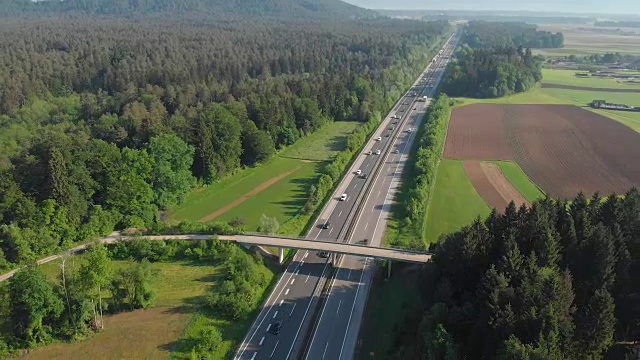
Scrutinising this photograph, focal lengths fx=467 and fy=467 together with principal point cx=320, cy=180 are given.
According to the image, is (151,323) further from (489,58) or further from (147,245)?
(489,58)

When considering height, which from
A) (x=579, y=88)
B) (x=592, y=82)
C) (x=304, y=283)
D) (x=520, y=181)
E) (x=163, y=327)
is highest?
(x=592, y=82)

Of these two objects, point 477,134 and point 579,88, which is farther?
point 579,88

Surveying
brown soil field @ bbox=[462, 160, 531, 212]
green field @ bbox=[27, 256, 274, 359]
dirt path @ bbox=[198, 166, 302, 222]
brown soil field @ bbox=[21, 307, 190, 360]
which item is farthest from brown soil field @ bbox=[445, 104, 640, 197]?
brown soil field @ bbox=[21, 307, 190, 360]

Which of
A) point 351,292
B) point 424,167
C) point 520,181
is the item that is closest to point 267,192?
point 424,167

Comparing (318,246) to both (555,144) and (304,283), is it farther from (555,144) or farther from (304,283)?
(555,144)

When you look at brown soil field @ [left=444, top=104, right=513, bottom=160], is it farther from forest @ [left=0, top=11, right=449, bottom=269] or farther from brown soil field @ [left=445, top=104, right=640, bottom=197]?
forest @ [left=0, top=11, right=449, bottom=269]

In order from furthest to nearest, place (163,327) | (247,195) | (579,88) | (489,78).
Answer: (579,88)
(489,78)
(247,195)
(163,327)

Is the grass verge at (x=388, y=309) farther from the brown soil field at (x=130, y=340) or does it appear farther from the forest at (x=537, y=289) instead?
the brown soil field at (x=130, y=340)
